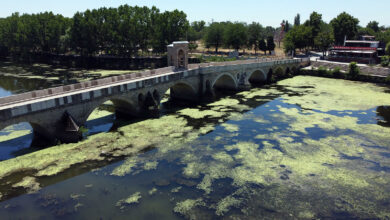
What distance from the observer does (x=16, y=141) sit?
92.3ft

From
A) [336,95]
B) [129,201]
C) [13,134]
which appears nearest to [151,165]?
[129,201]

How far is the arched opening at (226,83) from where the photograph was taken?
53.5 meters

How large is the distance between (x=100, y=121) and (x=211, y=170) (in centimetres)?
1839

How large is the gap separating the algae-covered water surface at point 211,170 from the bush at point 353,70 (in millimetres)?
32309

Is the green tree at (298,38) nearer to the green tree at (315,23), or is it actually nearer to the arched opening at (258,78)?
the green tree at (315,23)

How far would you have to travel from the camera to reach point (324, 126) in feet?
111

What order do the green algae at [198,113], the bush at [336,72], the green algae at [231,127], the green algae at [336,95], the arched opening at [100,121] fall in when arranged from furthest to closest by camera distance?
the bush at [336,72] → the green algae at [336,95] → the green algae at [198,113] → the green algae at [231,127] → the arched opening at [100,121]

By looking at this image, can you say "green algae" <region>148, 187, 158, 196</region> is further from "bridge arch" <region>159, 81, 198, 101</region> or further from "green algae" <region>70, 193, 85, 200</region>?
"bridge arch" <region>159, 81, 198, 101</region>

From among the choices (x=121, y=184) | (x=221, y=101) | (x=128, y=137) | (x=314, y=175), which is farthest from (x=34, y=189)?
(x=221, y=101)

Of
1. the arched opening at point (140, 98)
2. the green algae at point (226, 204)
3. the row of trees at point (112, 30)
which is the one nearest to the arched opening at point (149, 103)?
the arched opening at point (140, 98)

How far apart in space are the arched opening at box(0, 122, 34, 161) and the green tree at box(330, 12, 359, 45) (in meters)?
105

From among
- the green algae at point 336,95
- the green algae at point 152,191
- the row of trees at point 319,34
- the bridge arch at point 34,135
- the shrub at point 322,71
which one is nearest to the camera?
the green algae at point 152,191

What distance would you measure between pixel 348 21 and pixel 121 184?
4190 inches

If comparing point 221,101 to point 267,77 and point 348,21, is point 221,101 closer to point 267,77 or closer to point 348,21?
point 267,77
